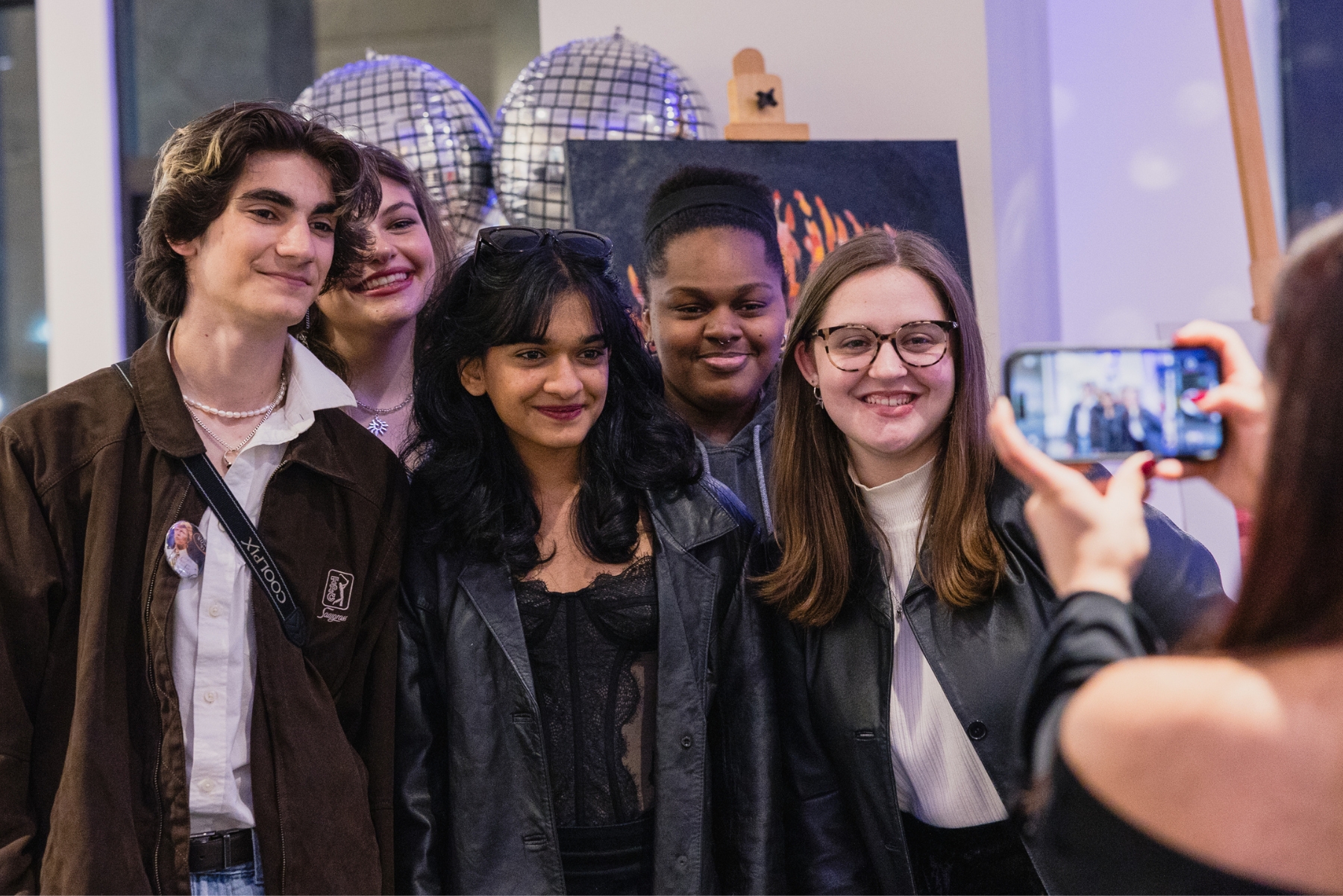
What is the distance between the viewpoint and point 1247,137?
2578 mm

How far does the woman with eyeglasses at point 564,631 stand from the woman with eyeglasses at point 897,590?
11 centimetres

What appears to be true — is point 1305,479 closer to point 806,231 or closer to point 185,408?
point 185,408

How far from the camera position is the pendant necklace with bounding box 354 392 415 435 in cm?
264

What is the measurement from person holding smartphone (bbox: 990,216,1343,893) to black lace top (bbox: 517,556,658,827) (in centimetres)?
99

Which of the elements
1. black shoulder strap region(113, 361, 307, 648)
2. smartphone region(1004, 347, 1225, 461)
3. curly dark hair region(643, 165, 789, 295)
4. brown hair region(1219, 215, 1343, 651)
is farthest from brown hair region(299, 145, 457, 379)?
brown hair region(1219, 215, 1343, 651)

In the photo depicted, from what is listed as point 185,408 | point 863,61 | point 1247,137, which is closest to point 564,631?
point 185,408

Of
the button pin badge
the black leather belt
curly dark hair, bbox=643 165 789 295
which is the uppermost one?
curly dark hair, bbox=643 165 789 295

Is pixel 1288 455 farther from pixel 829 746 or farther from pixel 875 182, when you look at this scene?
pixel 875 182

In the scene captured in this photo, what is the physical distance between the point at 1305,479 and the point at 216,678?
1574 mm

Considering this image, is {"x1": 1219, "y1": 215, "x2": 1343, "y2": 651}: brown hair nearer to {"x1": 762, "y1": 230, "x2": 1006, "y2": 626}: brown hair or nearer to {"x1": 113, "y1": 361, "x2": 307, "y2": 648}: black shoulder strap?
{"x1": 762, "y1": 230, "x2": 1006, "y2": 626}: brown hair

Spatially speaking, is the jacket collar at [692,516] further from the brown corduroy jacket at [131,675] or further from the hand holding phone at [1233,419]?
the hand holding phone at [1233,419]

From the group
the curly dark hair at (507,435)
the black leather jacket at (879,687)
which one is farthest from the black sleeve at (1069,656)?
the curly dark hair at (507,435)

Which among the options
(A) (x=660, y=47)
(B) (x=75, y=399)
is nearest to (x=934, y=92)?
(A) (x=660, y=47)

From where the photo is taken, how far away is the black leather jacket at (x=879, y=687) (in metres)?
A: 1.78
